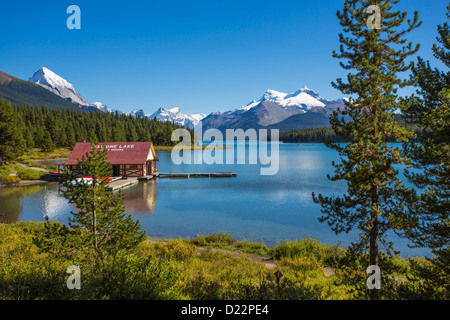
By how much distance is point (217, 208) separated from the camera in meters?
30.2

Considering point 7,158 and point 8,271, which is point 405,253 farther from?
point 7,158

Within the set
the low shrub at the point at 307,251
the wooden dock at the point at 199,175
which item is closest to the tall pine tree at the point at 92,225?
the low shrub at the point at 307,251

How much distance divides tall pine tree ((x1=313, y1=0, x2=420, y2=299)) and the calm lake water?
11656 mm

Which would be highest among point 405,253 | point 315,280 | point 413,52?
point 413,52

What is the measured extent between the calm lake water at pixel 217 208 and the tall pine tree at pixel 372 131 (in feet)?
38.2

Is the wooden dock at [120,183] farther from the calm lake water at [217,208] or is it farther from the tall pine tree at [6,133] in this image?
the tall pine tree at [6,133]

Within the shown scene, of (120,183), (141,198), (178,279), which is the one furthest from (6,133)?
(178,279)

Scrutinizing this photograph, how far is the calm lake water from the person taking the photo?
2189 centimetres

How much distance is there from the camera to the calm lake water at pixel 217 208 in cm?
2189

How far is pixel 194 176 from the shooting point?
55094 mm

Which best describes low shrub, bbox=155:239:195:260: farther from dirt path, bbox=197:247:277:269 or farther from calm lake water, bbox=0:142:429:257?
calm lake water, bbox=0:142:429:257
